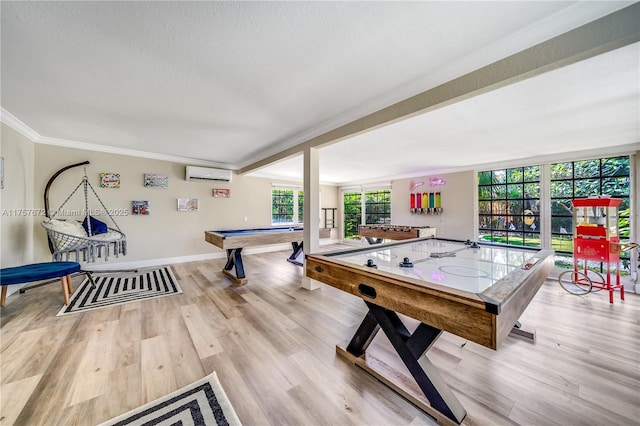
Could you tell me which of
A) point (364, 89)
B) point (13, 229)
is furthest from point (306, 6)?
point (13, 229)

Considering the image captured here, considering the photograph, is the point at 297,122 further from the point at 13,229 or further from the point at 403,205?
the point at 403,205

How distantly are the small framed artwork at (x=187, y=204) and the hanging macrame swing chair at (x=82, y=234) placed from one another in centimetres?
111

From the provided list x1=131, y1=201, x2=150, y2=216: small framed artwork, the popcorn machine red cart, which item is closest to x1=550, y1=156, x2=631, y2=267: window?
the popcorn machine red cart

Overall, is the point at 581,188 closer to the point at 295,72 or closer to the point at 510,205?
the point at 510,205

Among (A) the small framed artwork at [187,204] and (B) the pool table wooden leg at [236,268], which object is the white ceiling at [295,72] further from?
(B) the pool table wooden leg at [236,268]

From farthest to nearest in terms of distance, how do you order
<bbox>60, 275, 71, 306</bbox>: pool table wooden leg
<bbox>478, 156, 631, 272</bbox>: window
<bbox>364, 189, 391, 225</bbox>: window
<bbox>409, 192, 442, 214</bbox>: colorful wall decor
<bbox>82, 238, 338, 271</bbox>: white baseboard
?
1. <bbox>364, 189, 391, 225</bbox>: window
2. <bbox>409, 192, 442, 214</bbox>: colorful wall decor
3. <bbox>82, 238, 338, 271</bbox>: white baseboard
4. <bbox>478, 156, 631, 272</bbox>: window
5. <bbox>60, 275, 71, 306</bbox>: pool table wooden leg

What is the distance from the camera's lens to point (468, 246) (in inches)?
105

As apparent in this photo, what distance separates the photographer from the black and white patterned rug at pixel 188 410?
1.22 metres

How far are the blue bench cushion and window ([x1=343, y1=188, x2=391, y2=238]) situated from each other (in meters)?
6.66

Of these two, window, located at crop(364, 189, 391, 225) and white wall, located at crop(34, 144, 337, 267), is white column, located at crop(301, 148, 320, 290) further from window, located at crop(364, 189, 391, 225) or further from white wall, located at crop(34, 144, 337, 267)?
window, located at crop(364, 189, 391, 225)

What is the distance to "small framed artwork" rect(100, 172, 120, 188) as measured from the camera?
4.14 meters

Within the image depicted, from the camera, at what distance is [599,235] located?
315 centimetres

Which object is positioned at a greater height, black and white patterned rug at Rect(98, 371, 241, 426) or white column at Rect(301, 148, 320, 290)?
white column at Rect(301, 148, 320, 290)

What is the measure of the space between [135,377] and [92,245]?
284 centimetres
